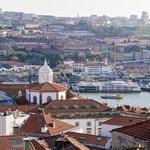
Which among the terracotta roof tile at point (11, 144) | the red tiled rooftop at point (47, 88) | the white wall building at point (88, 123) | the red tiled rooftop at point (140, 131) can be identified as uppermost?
the terracotta roof tile at point (11, 144)

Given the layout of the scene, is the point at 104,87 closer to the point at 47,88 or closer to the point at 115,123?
the point at 47,88

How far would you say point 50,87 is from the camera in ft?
51.4

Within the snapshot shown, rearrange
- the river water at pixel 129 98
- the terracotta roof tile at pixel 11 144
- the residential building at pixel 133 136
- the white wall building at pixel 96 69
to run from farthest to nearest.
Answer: the white wall building at pixel 96 69, the river water at pixel 129 98, the residential building at pixel 133 136, the terracotta roof tile at pixel 11 144

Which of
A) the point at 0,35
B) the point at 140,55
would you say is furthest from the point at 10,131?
the point at 0,35

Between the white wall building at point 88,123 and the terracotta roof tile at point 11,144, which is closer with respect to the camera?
the terracotta roof tile at point 11,144

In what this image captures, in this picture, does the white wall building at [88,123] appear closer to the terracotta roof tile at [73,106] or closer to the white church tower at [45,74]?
the terracotta roof tile at [73,106]

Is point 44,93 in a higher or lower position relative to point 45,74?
lower

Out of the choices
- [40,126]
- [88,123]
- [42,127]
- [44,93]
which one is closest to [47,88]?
[44,93]

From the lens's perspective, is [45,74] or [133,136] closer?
[133,136]

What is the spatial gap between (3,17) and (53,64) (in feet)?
133

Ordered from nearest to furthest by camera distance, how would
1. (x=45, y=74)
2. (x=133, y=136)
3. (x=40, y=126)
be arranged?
1. (x=133, y=136)
2. (x=40, y=126)
3. (x=45, y=74)

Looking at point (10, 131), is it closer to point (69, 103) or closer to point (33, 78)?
point (69, 103)

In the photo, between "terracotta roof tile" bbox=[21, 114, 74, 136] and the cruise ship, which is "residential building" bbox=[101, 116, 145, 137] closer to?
"terracotta roof tile" bbox=[21, 114, 74, 136]

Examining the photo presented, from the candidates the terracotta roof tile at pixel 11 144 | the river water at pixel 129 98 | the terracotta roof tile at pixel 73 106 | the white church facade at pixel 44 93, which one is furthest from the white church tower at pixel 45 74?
the terracotta roof tile at pixel 11 144
